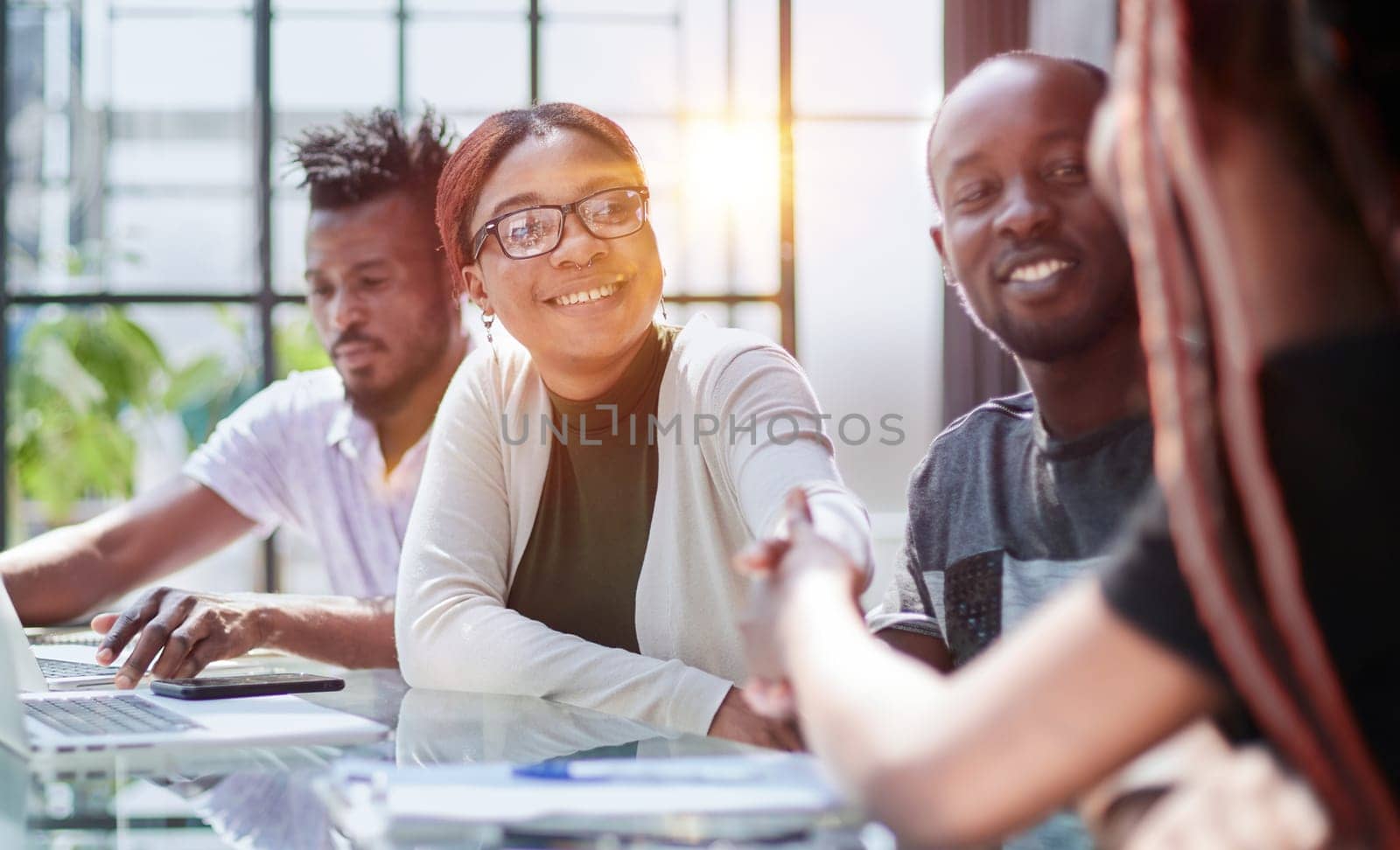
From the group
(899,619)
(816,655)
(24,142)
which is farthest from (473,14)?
(24,142)

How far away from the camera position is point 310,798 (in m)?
1.07

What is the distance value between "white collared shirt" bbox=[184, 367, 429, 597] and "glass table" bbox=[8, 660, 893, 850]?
48.7 inches

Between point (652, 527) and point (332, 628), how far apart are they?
21.9 inches

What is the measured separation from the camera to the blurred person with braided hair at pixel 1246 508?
616 mm

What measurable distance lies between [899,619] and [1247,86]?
3.13 ft

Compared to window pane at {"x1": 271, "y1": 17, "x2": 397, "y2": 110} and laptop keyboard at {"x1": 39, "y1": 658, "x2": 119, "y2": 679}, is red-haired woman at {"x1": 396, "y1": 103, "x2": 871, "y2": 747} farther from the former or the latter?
window pane at {"x1": 271, "y1": 17, "x2": 397, "y2": 110}

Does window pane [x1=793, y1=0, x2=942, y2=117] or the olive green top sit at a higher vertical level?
window pane [x1=793, y1=0, x2=942, y2=117]

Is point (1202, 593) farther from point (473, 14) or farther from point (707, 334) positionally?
point (473, 14)

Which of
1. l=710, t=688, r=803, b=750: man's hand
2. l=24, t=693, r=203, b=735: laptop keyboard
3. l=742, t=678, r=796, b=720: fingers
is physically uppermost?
l=742, t=678, r=796, b=720: fingers

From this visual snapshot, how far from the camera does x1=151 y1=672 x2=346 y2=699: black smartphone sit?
1.46 metres

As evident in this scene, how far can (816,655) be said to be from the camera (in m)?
0.77

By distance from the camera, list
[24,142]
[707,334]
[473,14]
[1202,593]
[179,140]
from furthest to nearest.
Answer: [179,140] → [24,142] → [473,14] → [707,334] → [1202,593]

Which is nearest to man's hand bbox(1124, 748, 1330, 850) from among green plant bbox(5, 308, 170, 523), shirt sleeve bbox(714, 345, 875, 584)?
shirt sleeve bbox(714, 345, 875, 584)

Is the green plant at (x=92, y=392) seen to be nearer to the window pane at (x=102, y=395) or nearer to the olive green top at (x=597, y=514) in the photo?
the window pane at (x=102, y=395)
